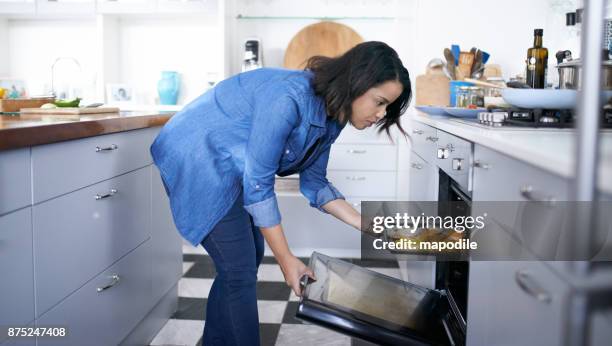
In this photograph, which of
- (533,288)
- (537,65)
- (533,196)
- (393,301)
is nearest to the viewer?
(533,288)

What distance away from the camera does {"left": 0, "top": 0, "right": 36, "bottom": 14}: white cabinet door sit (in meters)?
3.59

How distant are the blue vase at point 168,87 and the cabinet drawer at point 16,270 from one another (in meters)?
2.35

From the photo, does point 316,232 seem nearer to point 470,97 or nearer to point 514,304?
point 470,97

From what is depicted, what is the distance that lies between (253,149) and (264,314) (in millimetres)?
1278

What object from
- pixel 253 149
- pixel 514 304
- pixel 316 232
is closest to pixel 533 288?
pixel 514 304

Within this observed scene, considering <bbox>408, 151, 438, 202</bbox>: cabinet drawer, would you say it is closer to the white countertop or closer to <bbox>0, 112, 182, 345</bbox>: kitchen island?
the white countertop

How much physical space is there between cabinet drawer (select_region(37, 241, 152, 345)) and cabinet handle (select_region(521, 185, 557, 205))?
3.69 feet

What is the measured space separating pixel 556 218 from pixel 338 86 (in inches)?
25.2

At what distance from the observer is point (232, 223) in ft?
5.22

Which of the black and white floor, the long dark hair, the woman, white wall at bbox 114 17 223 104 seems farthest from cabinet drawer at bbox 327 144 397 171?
the long dark hair

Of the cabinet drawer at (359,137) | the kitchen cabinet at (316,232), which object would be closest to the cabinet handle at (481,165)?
the cabinet drawer at (359,137)

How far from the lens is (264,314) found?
248 cm

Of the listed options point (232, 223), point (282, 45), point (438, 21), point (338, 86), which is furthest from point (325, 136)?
point (282, 45)

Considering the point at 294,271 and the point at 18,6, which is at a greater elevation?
the point at 18,6
